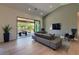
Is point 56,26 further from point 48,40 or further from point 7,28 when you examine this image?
point 7,28

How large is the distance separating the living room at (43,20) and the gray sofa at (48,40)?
0.39 ft

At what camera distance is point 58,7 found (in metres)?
3.38

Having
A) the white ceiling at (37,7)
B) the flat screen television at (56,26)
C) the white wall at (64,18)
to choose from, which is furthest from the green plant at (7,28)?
the flat screen television at (56,26)

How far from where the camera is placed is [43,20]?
143 inches

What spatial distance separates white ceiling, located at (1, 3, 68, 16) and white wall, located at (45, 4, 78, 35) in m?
0.19

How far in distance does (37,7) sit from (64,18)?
0.91 m

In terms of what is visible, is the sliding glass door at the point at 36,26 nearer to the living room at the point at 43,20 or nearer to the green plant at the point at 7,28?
the living room at the point at 43,20

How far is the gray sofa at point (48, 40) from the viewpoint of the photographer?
3.45 m

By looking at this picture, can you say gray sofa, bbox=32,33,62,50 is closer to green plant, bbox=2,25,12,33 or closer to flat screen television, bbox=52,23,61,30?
flat screen television, bbox=52,23,61,30

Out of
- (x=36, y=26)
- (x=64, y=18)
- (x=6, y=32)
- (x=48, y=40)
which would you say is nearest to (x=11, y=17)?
(x=6, y=32)

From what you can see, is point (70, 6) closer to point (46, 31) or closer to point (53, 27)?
point (53, 27)

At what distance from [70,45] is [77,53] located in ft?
1.05
